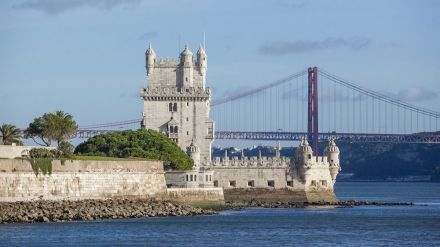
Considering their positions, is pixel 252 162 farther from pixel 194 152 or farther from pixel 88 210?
pixel 88 210

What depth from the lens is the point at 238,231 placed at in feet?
248

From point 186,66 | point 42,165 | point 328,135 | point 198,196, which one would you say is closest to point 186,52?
point 186,66

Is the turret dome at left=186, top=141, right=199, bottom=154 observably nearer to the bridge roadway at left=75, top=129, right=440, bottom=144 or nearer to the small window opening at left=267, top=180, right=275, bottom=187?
the small window opening at left=267, top=180, right=275, bottom=187

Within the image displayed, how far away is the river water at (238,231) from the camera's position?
67.2 metres

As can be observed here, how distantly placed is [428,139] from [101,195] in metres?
88.2

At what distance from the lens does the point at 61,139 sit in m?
97.4

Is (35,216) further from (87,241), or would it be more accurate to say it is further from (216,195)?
(216,195)

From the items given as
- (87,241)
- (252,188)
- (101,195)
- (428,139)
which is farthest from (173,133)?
(428,139)

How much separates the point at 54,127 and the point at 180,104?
66.4 ft

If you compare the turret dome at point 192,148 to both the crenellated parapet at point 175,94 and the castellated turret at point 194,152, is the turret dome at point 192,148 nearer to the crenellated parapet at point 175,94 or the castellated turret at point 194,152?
the castellated turret at point 194,152

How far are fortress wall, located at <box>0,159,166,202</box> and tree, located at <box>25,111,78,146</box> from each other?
6387 mm

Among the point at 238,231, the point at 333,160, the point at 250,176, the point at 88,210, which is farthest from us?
the point at 333,160

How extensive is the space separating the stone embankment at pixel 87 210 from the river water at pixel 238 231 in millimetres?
1236

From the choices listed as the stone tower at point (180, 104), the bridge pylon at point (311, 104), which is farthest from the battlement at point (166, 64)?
the bridge pylon at point (311, 104)
